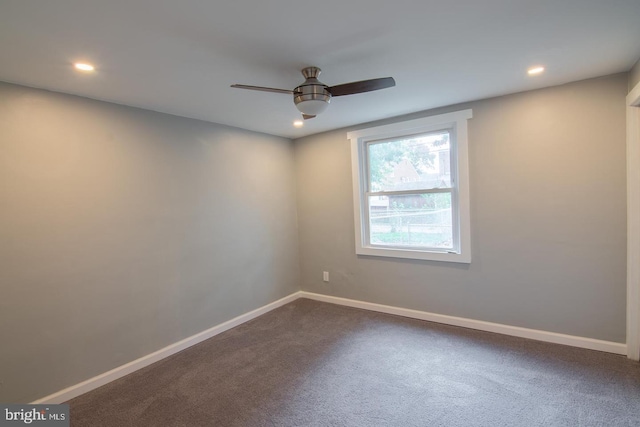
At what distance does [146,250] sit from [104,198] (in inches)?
22.8

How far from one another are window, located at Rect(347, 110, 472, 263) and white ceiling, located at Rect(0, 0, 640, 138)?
737 millimetres

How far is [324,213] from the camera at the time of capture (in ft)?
13.9

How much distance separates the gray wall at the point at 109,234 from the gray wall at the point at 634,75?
11.8 ft

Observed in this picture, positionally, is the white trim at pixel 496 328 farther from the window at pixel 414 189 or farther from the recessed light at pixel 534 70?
the recessed light at pixel 534 70

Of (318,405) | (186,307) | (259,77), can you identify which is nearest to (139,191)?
(186,307)

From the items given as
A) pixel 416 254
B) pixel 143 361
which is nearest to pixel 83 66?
pixel 143 361

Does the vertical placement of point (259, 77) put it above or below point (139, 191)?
above

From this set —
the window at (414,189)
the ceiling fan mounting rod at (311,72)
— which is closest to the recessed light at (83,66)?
the ceiling fan mounting rod at (311,72)

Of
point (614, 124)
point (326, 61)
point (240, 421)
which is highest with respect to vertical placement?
point (326, 61)

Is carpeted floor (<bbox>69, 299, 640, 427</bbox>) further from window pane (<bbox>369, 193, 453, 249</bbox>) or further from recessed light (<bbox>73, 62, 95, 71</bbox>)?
recessed light (<bbox>73, 62, 95, 71</bbox>)

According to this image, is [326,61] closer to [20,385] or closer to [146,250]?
[146,250]

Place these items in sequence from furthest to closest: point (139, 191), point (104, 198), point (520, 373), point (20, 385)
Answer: point (139, 191)
point (104, 198)
point (520, 373)
point (20, 385)

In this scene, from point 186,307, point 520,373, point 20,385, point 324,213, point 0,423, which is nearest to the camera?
point 0,423

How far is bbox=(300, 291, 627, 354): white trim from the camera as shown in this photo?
262 cm
